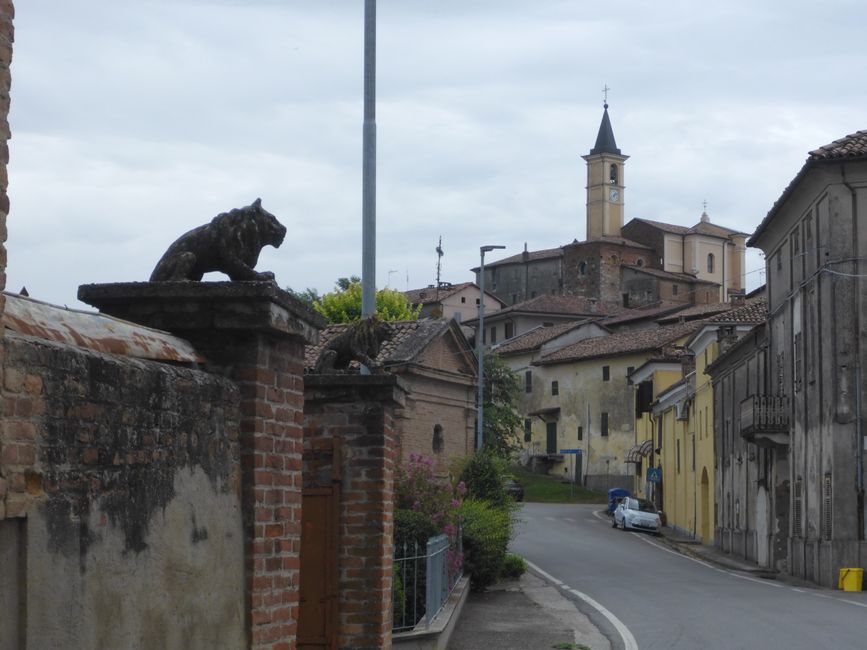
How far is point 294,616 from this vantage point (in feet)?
22.9

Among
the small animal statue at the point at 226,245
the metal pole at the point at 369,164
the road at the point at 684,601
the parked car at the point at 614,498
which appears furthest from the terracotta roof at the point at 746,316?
the small animal statue at the point at 226,245

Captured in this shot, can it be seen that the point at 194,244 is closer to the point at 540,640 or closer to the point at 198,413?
the point at 198,413

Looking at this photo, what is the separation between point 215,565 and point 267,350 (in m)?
1.15

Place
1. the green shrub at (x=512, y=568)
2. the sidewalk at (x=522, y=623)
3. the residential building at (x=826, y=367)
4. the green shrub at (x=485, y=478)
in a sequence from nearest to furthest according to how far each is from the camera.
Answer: the sidewalk at (x=522, y=623) < the green shrub at (x=485, y=478) < the green shrub at (x=512, y=568) < the residential building at (x=826, y=367)

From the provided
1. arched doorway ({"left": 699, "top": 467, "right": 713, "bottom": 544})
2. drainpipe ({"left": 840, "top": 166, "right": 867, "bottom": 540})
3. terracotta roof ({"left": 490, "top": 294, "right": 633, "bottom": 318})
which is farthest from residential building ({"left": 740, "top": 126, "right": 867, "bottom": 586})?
terracotta roof ({"left": 490, "top": 294, "right": 633, "bottom": 318})

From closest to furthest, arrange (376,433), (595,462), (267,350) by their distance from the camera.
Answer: (267,350) → (376,433) → (595,462)

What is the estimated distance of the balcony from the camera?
3797cm

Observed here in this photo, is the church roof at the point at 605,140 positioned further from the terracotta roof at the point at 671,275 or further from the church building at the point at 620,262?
the terracotta roof at the point at 671,275

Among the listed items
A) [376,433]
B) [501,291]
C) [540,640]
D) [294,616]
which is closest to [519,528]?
[540,640]

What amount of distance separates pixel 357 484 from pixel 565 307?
93.9 metres

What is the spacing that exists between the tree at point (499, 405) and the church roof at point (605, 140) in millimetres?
55533

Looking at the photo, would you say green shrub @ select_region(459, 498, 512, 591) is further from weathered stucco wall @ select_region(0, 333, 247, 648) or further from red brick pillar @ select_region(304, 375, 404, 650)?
weathered stucco wall @ select_region(0, 333, 247, 648)

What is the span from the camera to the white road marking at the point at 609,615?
59.1ft

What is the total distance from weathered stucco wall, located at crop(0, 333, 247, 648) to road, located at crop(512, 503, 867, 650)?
1239 centimetres
